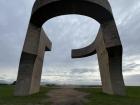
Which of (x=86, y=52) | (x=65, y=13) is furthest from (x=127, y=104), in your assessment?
(x=86, y=52)

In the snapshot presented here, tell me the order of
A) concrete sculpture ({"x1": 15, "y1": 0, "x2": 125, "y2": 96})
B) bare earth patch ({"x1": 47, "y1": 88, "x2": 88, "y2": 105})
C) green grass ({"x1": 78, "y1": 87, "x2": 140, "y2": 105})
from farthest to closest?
concrete sculpture ({"x1": 15, "y1": 0, "x2": 125, "y2": 96})
green grass ({"x1": 78, "y1": 87, "x2": 140, "y2": 105})
bare earth patch ({"x1": 47, "y1": 88, "x2": 88, "y2": 105})

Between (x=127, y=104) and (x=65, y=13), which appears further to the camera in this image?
(x=65, y=13)

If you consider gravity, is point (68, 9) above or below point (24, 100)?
above

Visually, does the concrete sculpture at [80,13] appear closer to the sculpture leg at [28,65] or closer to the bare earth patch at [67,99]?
the sculpture leg at [28,65]

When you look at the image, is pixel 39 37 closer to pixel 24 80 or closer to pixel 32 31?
pixel 32 31

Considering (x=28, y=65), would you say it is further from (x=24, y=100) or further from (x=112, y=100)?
(x=112, y=100)

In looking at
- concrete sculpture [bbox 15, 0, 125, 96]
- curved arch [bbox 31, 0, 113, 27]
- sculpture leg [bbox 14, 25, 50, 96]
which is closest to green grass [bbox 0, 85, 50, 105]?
sculpture leg [bbox 14, 25, 50, 96]

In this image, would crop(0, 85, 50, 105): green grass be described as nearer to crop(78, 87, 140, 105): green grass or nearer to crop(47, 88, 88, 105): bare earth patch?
crop(47, 88, 88, 105): bare earth patch

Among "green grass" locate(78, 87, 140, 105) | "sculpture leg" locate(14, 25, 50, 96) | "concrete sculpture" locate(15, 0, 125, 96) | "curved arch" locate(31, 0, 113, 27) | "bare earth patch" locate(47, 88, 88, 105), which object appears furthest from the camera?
"sculpture leg" locate(14, 25, 50, 96)

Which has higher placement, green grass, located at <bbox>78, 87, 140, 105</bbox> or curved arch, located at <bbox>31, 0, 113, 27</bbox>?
curved arch, located at <bbox>31, 0, 113, 27</bbox>

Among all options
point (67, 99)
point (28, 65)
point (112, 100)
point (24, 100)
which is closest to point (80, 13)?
point (28, 65)

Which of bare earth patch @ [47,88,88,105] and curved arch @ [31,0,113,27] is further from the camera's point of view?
curved arch @ [31,0,113,27]

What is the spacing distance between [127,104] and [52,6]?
981 centimetres

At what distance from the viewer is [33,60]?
63.3 ft
